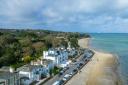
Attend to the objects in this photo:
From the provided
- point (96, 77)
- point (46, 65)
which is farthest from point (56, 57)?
point (96, 77)

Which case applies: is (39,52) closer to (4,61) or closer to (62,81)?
(4,61)

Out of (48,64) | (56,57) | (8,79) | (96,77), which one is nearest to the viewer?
(8,79)

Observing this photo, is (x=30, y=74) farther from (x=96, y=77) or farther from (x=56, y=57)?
(x=56, y=57)

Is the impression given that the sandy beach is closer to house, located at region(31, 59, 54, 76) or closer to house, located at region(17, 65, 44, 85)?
house, located at region(31, 59, 54, 76)

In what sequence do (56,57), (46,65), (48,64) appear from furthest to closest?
→ 1. (56,57)
2. (48,64)
3. (46,65)

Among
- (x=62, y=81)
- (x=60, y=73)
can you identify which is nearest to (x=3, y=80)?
(x=62, y=81)

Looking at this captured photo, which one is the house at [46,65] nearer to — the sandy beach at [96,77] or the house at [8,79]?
the sandy beach at [96,77]

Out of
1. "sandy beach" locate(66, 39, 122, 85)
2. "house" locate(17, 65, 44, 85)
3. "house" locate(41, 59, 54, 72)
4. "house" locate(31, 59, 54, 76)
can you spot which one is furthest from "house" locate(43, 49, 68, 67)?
"house" locate(17, 65, 44, 85)

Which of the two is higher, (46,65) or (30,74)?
(46,65)

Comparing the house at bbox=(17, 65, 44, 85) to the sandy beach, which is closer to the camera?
the house at bbox=(17, 65, 44, 85)

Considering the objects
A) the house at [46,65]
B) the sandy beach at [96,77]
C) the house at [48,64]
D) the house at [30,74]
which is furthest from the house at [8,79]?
the house at [48,64]

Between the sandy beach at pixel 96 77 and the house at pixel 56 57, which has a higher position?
the house at pixel 56 57

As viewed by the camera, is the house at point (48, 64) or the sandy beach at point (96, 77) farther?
the house at point (48, 64)
